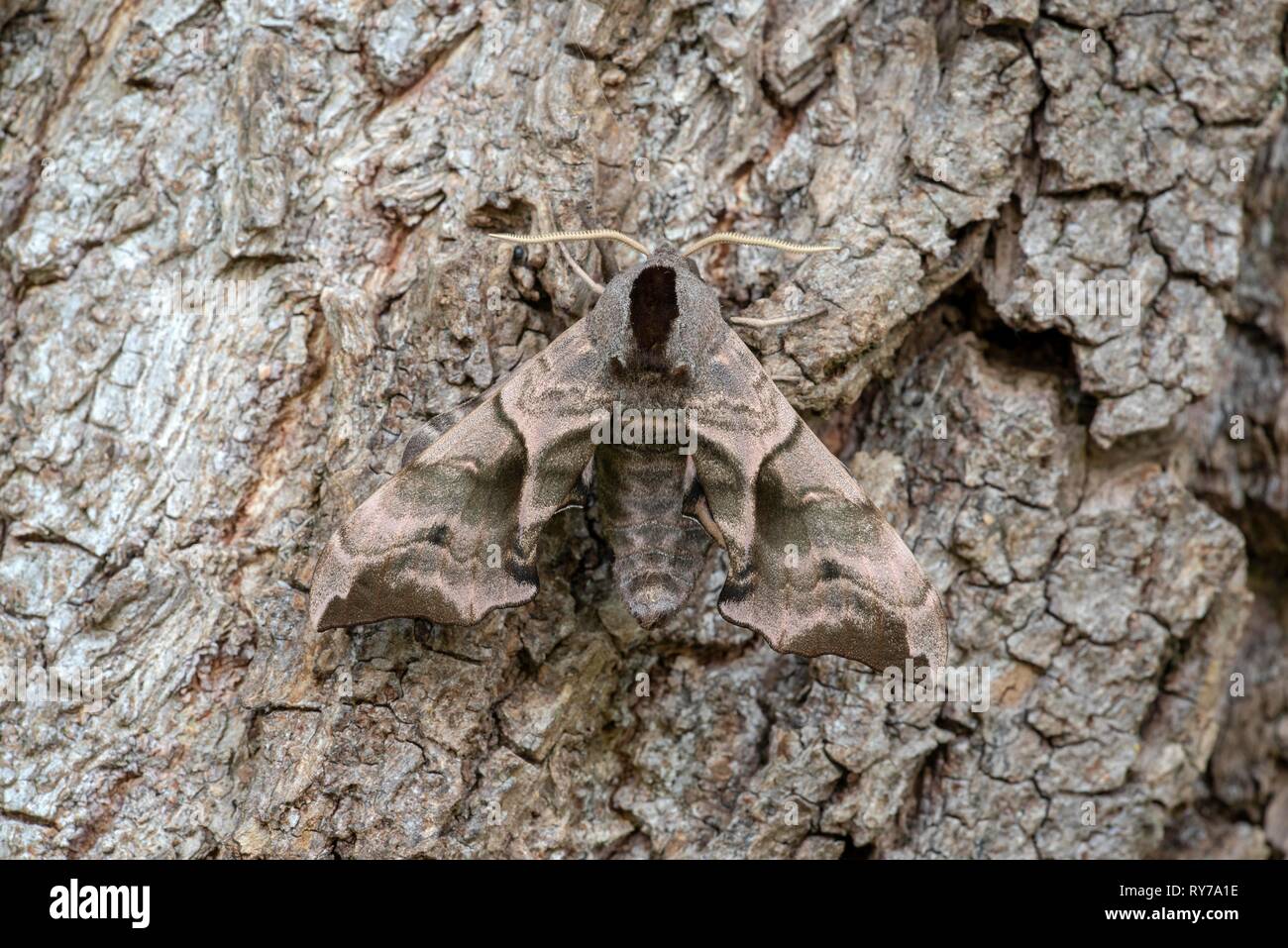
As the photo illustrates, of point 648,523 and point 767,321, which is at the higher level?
point 767,321

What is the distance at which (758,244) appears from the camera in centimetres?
303

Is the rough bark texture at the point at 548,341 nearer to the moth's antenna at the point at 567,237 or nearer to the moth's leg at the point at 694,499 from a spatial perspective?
the moth's antenna at the point at 567,237

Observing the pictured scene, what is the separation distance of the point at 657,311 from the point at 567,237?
372mm

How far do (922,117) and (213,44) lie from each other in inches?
81.7

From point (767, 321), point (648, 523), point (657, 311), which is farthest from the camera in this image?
point (767, 321)

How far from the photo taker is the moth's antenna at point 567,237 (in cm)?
297

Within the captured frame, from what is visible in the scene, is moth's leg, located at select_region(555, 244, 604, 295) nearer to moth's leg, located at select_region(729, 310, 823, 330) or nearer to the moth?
the moth

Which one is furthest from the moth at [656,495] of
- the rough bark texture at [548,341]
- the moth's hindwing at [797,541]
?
the rough bark texture at [548,341]

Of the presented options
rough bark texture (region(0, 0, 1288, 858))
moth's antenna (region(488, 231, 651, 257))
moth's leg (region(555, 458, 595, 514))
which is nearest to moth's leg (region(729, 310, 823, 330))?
rough bark texture (region(0, 0, 1288, 858))

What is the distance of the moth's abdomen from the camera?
115 inches

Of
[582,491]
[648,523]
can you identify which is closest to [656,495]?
[648,523]

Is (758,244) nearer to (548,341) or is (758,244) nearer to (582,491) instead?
(548,341)

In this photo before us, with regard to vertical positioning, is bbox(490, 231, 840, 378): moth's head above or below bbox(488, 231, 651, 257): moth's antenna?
below

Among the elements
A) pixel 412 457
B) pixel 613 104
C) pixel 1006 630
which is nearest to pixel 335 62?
pixel 613 104
